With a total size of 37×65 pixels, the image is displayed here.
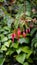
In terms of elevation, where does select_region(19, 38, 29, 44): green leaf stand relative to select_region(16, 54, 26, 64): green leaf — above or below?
above

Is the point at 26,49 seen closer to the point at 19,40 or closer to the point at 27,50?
the point at 27,50

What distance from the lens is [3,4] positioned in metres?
3.30

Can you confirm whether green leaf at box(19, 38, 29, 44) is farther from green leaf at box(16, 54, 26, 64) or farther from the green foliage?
green leaf at box(16, 54, 26, 64)

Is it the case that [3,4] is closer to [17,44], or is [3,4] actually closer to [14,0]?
[14,0]

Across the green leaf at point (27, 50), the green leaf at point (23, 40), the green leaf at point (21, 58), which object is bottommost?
the green leaf at point (21, 58)

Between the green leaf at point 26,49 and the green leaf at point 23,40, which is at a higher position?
the green leaf at point 23,40

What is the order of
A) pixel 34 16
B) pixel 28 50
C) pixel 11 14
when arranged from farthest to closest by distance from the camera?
1. pixel 11 14
2. pixel 34 16
3. pixel 28 50

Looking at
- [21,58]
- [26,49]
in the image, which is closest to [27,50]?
[26,49]

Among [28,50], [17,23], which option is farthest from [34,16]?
[28,50]

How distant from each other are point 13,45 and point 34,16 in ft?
1.63

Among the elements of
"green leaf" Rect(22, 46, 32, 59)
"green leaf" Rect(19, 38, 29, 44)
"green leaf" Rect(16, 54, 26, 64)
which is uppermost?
"green leaf" Rect(19, 38, 29, 44)

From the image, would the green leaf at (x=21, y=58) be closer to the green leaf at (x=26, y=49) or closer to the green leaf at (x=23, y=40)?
the green leaf at (x=26, y=49)

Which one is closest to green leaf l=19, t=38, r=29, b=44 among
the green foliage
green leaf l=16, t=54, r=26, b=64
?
the green foliage

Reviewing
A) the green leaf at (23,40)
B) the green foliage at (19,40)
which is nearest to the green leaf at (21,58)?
the green foliage at (19,40)
